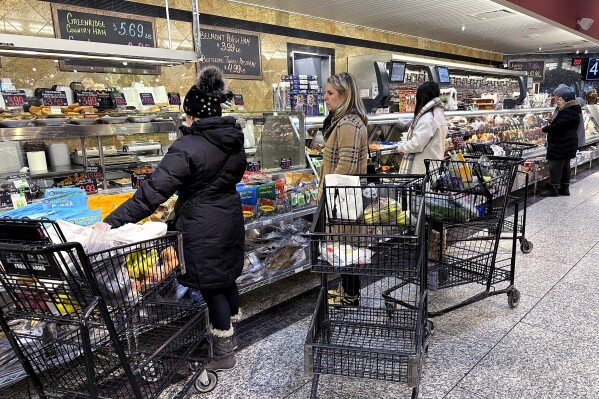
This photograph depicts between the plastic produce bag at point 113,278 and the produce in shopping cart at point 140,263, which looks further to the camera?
the produce in shopping cart at point 140,263

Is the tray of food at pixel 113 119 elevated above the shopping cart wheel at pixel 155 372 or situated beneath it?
elevated above

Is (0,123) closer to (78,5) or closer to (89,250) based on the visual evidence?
(89,250)

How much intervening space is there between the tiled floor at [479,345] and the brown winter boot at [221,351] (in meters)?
0.07

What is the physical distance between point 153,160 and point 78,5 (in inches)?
66.2

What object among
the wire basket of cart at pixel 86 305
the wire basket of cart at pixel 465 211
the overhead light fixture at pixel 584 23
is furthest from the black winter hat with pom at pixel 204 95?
the overhead light fixture at pixel 584 23

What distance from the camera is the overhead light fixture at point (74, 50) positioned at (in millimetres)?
2681

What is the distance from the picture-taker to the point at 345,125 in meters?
3.03

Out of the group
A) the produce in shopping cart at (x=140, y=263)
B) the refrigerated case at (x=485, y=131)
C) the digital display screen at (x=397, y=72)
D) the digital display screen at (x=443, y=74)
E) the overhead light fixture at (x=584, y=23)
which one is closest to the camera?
the produce in shopping cart at (x=140, y=263)

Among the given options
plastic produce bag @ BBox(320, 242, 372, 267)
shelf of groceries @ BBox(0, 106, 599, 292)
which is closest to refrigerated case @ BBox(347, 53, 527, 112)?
shelf of groceries @ BBox(0, 106, 599, 292)

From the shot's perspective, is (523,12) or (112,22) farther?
(523,12)

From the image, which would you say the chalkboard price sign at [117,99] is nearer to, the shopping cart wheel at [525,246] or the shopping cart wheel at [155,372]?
the shopping cart wheel at [155,372]

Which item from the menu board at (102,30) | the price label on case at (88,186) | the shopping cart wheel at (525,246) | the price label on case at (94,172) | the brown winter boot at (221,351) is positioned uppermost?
the menu board at (102,30)

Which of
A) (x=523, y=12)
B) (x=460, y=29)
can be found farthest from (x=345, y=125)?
(x=460, y=29)

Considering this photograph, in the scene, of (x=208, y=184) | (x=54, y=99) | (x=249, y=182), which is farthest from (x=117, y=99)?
(x=208, y=184)
